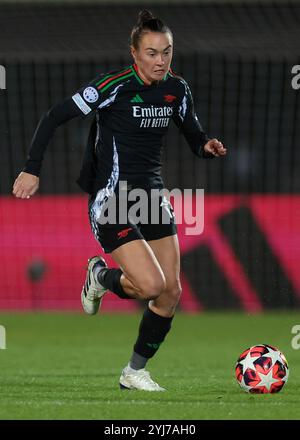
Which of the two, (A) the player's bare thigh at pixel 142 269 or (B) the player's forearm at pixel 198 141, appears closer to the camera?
(A) the player's bare thigh at pixel 142 269

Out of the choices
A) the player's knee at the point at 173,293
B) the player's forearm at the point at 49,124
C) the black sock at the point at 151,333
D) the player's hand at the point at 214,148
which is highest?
the player's forearm at the point at 49,124

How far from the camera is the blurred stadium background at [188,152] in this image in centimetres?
1141

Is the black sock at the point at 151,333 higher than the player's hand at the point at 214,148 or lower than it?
lower

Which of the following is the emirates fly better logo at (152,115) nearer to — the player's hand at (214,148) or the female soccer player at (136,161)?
the female soccer player at (136,161)

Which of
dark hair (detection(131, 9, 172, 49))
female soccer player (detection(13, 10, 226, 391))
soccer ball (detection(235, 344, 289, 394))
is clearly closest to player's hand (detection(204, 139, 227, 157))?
female soccer player (detection(13, 10, 226, 391))

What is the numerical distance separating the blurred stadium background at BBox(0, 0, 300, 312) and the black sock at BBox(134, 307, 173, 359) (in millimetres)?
4969

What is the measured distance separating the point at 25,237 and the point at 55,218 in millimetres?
407

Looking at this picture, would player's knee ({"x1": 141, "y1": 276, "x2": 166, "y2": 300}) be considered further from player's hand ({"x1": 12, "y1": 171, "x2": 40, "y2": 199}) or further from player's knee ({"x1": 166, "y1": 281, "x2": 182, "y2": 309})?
player's hand ({"x1": 12, "y1": 171, "x2": 40, "y2": 199})

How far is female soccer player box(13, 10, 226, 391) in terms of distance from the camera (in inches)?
257

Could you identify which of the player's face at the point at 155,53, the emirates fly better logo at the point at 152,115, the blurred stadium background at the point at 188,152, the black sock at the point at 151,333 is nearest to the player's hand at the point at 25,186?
the emirates fly better logo at the point at 152,115

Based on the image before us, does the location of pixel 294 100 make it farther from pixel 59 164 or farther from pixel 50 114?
pixel 50 114

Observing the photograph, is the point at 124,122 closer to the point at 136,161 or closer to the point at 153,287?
the point at 136,161

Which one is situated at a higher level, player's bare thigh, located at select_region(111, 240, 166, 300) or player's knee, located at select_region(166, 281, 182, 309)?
player's bare thigh, located at select_region(111, 240, 166, 300)

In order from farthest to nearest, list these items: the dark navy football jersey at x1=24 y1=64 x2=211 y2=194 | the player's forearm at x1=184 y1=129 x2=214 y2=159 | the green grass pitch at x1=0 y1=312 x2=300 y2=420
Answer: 1. the player's forearm at x1=184 y1=129 x2=214 y2=159
2. the dark navy football jersey at x1=24 y1=64 x2=211 y2=194
3. the green grass pitch at x1=0 y1=312 x2=300 y2=420
